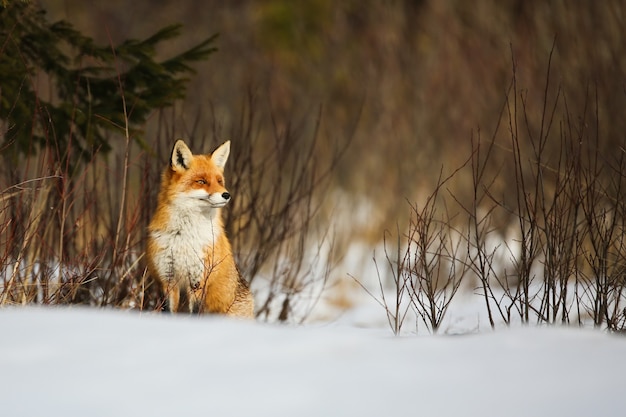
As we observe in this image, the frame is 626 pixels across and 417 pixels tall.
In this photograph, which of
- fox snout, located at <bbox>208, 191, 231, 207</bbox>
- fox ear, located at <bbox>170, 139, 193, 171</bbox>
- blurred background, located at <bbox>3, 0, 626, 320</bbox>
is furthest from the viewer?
blurred background, located at <bbox>3, 0, 626, 320</bbox>

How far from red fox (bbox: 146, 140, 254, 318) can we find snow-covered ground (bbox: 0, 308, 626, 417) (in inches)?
64.4

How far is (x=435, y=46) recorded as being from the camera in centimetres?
1523

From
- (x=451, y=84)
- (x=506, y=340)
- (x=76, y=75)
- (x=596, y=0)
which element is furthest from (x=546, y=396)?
(x=451, y=84)

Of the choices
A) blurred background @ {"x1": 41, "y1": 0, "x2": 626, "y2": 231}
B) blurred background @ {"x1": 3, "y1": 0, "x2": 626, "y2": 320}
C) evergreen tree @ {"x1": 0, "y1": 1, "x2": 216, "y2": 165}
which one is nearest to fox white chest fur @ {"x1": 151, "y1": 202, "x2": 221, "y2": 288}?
evergreen tree @ {"x1": 0, "y1": 1, "x2": 216, "y2": 165}

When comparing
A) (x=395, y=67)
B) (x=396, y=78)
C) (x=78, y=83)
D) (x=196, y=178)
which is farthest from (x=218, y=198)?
(x=395, y=67)

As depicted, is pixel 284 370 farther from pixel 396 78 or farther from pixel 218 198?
pixel 396 78

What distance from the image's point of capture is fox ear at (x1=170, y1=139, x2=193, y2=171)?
5035 mm

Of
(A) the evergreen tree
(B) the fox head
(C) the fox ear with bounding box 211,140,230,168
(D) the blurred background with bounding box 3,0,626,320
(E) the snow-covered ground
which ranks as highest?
(D) the blurred background with bounding box 3,0,626,320

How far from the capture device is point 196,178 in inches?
199

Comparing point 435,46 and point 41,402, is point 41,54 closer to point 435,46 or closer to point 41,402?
point 41,402

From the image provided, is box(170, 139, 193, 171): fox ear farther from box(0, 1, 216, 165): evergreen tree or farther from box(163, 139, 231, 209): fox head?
box(0, 1, 216, 165): evergreen tree

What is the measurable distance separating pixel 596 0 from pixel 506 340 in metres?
8.75

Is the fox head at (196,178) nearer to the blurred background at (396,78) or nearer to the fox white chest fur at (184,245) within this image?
the fox white chest fur at (184,245)

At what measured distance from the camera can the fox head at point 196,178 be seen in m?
5.02
